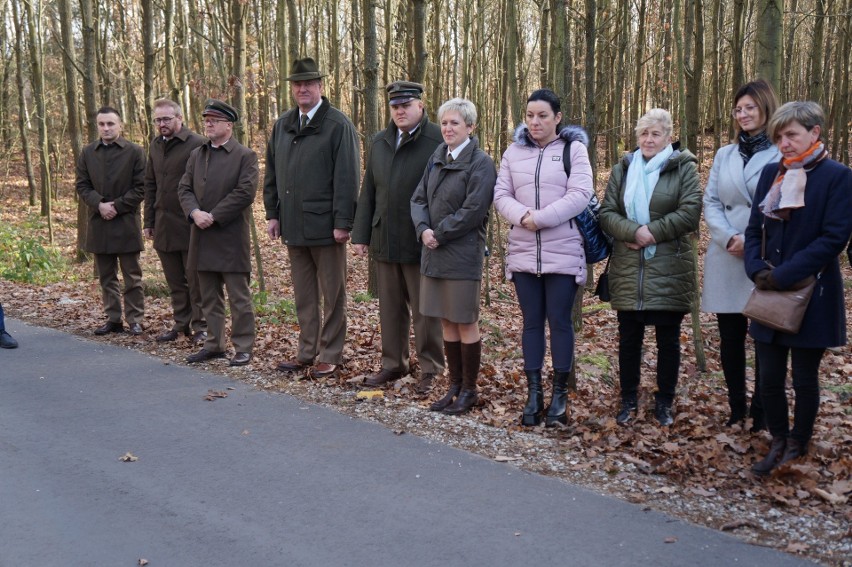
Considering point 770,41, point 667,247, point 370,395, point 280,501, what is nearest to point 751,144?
point 667,247

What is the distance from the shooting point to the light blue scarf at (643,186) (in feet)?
17.9

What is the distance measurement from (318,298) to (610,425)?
10.8 ft

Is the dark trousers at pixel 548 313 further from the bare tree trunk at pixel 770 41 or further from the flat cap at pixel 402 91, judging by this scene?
the bare tree trunk at pixel 770 41

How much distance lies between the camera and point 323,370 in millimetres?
7223

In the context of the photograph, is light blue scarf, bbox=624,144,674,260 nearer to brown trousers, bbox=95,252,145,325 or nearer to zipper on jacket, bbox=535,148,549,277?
zipper on jacket, bbox=535,148,549,277

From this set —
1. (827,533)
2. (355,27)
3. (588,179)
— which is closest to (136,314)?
(588,179)

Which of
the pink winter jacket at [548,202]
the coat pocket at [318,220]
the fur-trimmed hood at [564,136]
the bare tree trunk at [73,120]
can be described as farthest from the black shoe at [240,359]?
the bare tree trunk at [73,120]

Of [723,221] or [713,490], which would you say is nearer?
[713,490]

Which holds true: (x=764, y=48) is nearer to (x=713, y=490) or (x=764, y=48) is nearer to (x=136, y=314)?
(x=713, y=490)

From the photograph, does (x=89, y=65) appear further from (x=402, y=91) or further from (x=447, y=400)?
(x=447, y=400)

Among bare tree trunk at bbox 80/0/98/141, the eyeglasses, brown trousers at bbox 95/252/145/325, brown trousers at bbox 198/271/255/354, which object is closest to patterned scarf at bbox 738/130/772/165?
the eyeglasses

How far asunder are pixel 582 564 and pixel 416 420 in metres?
2.42

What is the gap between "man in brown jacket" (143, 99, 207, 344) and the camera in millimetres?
8633

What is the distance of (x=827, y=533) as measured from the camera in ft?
12.7
